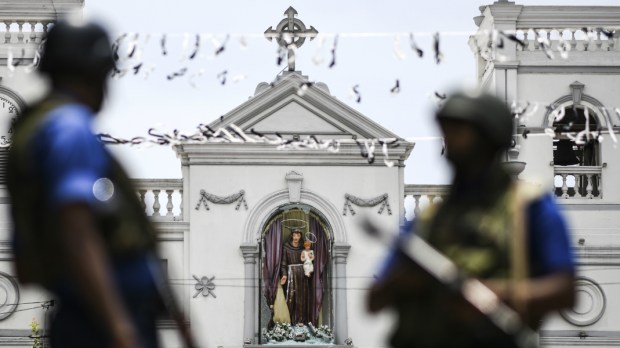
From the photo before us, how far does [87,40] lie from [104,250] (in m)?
0.80

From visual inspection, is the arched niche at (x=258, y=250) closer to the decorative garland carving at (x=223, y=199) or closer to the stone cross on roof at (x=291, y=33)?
the decorative garland carving at (x=223, y=199)

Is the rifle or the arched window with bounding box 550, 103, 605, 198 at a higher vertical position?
the arched window with bounding box 550, 103, 605, 198

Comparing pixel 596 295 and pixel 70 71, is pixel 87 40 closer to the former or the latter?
pixel 70 71

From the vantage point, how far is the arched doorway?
3250cm

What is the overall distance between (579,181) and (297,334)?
19.8ft

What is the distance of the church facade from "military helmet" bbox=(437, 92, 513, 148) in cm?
2552

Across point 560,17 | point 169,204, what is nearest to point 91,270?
point 169,204

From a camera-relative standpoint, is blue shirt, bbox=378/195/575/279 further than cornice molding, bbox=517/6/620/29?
No

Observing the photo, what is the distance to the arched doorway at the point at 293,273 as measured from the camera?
3250cm

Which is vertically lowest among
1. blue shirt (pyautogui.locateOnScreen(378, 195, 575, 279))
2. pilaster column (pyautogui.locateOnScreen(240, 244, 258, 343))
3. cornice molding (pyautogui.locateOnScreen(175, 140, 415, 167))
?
blue shirt (pyautogui.locateOnScreen(378, 195, 575, 279))

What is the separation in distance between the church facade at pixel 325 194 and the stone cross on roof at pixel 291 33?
498mm

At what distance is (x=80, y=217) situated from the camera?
5.86 m

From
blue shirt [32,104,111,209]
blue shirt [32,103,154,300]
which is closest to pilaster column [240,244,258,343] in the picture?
blue shirt [32,103,154,300]

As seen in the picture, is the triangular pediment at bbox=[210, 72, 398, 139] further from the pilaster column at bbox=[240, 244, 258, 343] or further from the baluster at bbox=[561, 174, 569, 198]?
the baluster at bbox=[561, 174, 569, 198]
